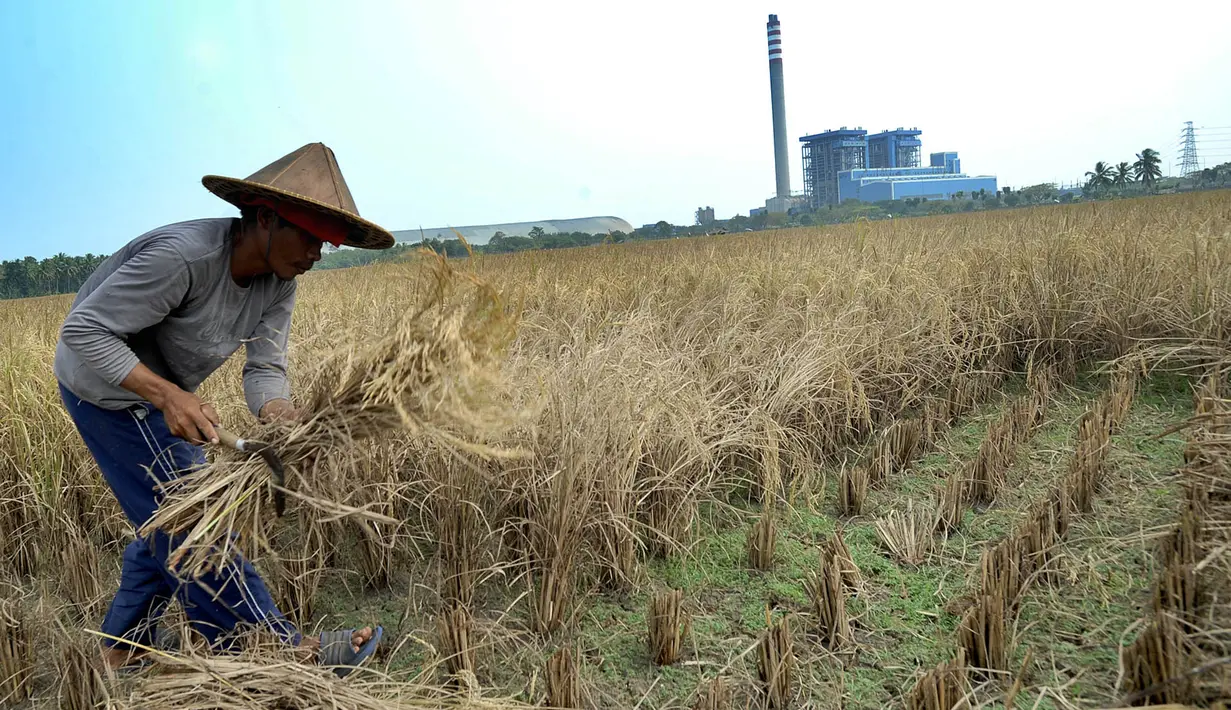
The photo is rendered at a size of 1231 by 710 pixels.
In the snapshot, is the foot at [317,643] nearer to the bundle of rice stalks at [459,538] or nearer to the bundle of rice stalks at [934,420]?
the bundle of rice stalks at [459,538]

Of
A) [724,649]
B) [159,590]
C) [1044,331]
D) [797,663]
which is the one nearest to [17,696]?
[159,590]

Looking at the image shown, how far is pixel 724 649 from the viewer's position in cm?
199

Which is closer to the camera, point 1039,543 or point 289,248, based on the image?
point 289,248

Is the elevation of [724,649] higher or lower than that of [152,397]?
lower

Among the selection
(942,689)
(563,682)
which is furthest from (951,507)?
(563,682)

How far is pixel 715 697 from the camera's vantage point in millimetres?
1680

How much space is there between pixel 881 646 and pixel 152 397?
6.25 feet

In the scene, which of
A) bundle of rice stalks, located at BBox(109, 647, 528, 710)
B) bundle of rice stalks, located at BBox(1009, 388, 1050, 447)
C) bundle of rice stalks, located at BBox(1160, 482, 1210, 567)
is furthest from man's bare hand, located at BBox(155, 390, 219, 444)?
bundle of rice stalks, located at BBox(1009, 388, 1050, 447)

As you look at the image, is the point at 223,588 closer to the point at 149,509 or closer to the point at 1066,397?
the point at 149,509

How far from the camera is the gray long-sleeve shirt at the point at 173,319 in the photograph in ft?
5.48

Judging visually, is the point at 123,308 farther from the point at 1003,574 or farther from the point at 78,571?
the point at 1003,574

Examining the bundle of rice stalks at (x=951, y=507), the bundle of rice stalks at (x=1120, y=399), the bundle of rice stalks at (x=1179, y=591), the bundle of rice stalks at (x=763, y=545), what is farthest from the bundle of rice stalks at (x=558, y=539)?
the bundle of rice stalks at (x=1120, y=399)

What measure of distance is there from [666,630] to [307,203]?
4.59ft

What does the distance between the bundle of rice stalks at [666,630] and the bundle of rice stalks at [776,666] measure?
0.22 metres
